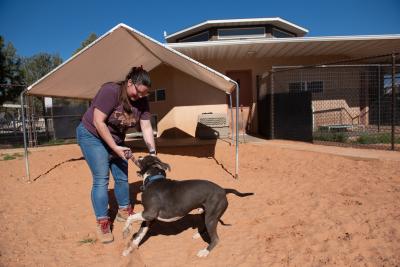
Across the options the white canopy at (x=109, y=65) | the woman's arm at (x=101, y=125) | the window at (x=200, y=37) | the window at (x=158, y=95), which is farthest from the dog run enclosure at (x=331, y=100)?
the woman's arm at (x=101, y=125)

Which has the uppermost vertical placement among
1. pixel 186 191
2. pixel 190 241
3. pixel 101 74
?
pixel 101 74

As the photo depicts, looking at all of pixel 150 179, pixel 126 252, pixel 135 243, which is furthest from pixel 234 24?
pixel 126 252

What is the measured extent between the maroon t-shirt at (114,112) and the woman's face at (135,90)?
130 millimetres

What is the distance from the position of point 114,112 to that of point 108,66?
185 inches

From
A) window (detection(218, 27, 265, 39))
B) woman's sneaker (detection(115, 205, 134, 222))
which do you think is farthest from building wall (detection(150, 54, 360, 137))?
woman's sneaker (detection(115, 205, 134, 222))

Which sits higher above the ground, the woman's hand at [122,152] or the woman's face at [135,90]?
the woman's face at [135,90]

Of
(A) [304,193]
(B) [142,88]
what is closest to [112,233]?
(B) [142,88]

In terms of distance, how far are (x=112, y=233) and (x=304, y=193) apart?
299cm

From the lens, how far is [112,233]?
150 inches

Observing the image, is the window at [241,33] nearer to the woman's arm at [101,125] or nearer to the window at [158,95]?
the window at [158,95]

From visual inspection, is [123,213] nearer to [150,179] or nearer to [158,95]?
[150,179]

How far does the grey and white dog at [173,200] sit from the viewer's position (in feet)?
10.3

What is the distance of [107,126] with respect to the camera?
11.4ft

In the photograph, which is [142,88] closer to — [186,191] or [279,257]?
[186,191]
